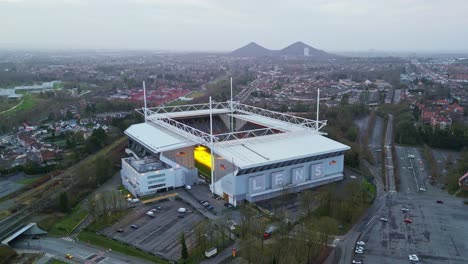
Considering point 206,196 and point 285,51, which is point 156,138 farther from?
point 285,51

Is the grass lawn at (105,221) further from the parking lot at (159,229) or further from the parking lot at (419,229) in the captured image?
the parking lot at (419,229)

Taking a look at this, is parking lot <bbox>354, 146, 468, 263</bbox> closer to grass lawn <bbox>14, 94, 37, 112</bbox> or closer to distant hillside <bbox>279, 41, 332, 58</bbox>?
grass lawn <bbox>14, 94, 37, 112</bbox>

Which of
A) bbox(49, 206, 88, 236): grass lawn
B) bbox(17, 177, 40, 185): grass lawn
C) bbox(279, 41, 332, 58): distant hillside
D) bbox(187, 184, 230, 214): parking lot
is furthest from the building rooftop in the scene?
bbox(279, 41, 332, 58): distant hillside

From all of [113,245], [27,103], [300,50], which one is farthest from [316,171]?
[300,50]

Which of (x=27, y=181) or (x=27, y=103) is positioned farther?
(x=27, y=103)

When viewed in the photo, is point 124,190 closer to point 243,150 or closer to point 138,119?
point 243,150

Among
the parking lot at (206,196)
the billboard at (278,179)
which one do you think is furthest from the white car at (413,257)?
the parking lot at (206,196)

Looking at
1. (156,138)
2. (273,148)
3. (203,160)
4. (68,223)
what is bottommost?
(68,223)
